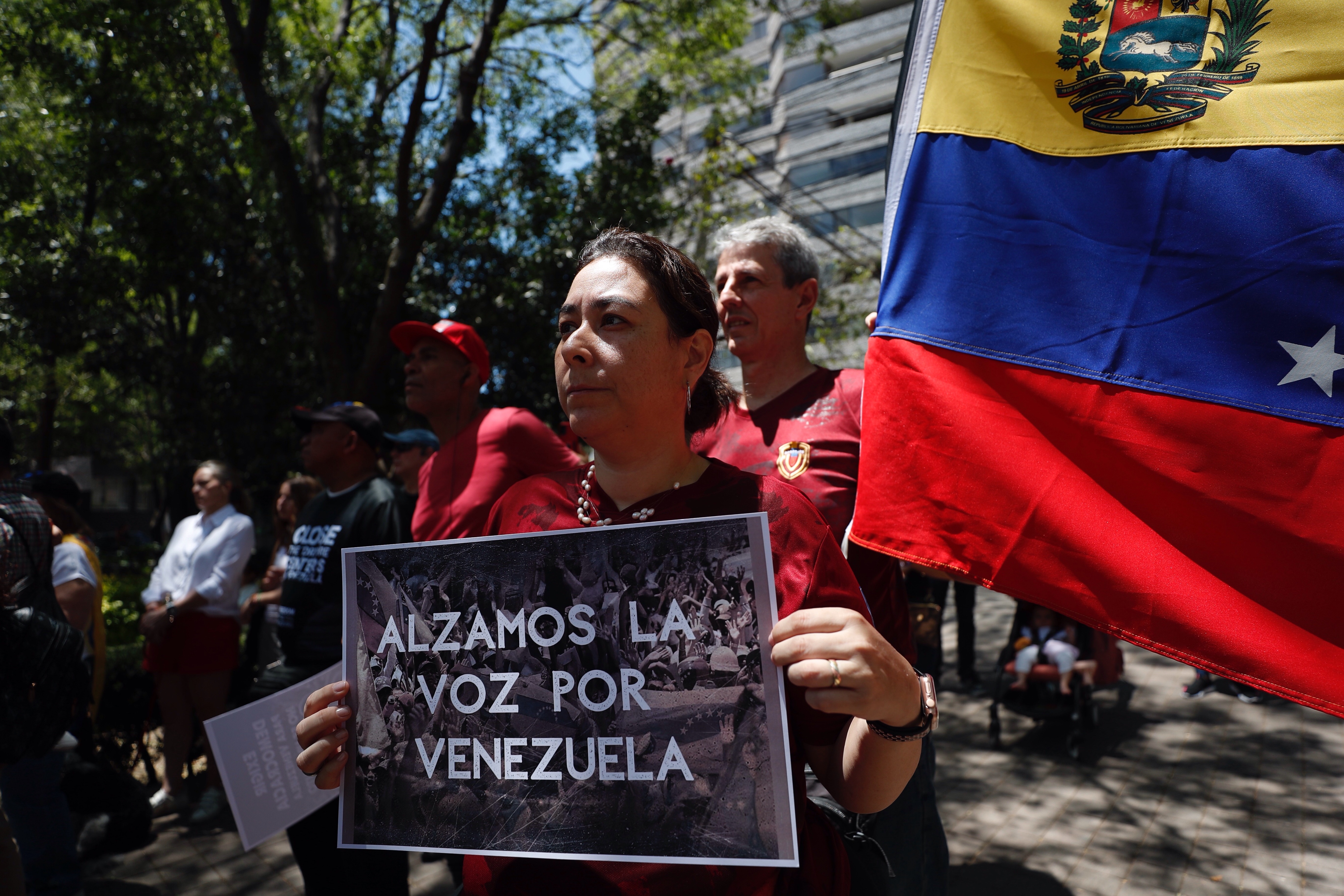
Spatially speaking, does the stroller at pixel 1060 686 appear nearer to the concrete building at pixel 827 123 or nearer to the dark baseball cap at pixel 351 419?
the dark baseball cap at pixel 351 419

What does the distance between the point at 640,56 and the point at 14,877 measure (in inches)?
642

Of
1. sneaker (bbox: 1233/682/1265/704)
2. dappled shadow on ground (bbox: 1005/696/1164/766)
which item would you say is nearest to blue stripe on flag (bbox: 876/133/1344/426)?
dappled shadow on ground (bbox: 1005/696/1164/766)

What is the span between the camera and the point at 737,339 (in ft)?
8.45

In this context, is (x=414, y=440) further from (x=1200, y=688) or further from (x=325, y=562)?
(x=1200, y=688)

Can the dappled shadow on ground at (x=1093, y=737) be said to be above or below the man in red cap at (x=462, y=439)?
below

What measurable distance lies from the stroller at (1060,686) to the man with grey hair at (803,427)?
4.25 m

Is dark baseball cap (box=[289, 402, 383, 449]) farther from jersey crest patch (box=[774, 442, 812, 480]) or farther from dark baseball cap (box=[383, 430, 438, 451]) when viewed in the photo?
jersey crest patch (box=[774, 442, 812, 480])

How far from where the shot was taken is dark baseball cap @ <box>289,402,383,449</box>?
3820 millimetres

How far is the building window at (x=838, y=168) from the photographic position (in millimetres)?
34250

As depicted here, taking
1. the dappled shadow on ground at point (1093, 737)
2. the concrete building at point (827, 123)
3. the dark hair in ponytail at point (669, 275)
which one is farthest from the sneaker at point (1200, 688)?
the concrete building at point (827, 123)

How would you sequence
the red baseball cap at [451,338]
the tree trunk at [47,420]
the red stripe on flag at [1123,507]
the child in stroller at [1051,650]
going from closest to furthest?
1. the red stripe on flag at [1123,507]
2. the red baseball cap at [451,338]
3. the child in stroller at [1051,650]
4. the tree trunk at [47,420]

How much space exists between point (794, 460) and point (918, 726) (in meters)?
1.17

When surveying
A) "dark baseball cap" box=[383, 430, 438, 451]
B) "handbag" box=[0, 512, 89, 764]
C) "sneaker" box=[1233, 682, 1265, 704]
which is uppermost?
"dark baseball cap" box=[383, 430, 438, 451]

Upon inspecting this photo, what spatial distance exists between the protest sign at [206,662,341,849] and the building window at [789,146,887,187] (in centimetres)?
3386
